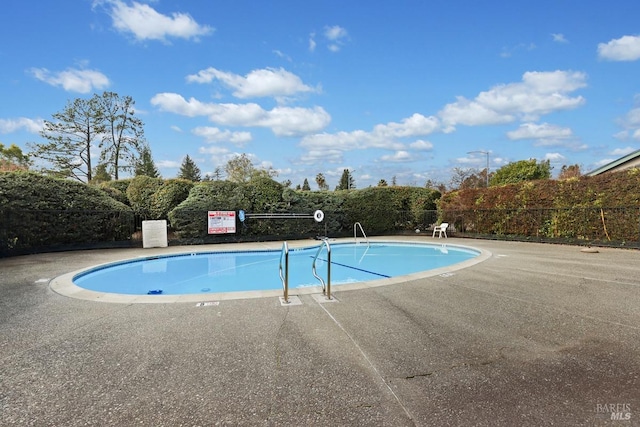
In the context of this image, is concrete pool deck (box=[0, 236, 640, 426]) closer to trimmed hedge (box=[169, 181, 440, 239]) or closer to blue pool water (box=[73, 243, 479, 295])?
blue pool water (box=[73, 243, 479, 295])

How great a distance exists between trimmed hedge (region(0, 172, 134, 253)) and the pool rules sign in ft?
9.61

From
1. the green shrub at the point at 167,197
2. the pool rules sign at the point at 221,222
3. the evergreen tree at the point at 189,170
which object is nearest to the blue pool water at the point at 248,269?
the pool rules sign at the point at 221,222

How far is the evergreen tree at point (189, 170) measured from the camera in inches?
2328

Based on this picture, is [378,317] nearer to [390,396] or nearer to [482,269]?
[390,396]

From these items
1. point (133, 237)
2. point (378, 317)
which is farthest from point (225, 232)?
point (378, 317)

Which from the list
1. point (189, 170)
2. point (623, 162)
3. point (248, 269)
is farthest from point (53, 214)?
point (189, 170)

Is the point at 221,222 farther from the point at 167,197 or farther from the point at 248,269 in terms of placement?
the point at 248,269

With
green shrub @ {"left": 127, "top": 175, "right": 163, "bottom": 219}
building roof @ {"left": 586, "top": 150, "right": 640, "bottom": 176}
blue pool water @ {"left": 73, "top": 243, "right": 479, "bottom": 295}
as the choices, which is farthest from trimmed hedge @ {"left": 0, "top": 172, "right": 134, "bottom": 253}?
building roof @ {"left": 586, "top": 150, "right": 640, "bottom": 176}

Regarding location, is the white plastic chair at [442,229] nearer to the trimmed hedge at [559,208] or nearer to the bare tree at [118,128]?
the trimmed hedge at [559,208]

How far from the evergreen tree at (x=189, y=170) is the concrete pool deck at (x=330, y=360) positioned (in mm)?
57782

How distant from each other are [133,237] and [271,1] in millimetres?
9849

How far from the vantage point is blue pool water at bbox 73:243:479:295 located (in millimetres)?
7504

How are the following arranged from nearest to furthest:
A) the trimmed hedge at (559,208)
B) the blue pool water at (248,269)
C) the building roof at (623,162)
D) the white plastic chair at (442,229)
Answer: the blue pool water at (248,269) < the trimmed hedge at (559,208) < the building roof at (623,162) < the white plastic chair at (442,229)

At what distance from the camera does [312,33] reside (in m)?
10.9
